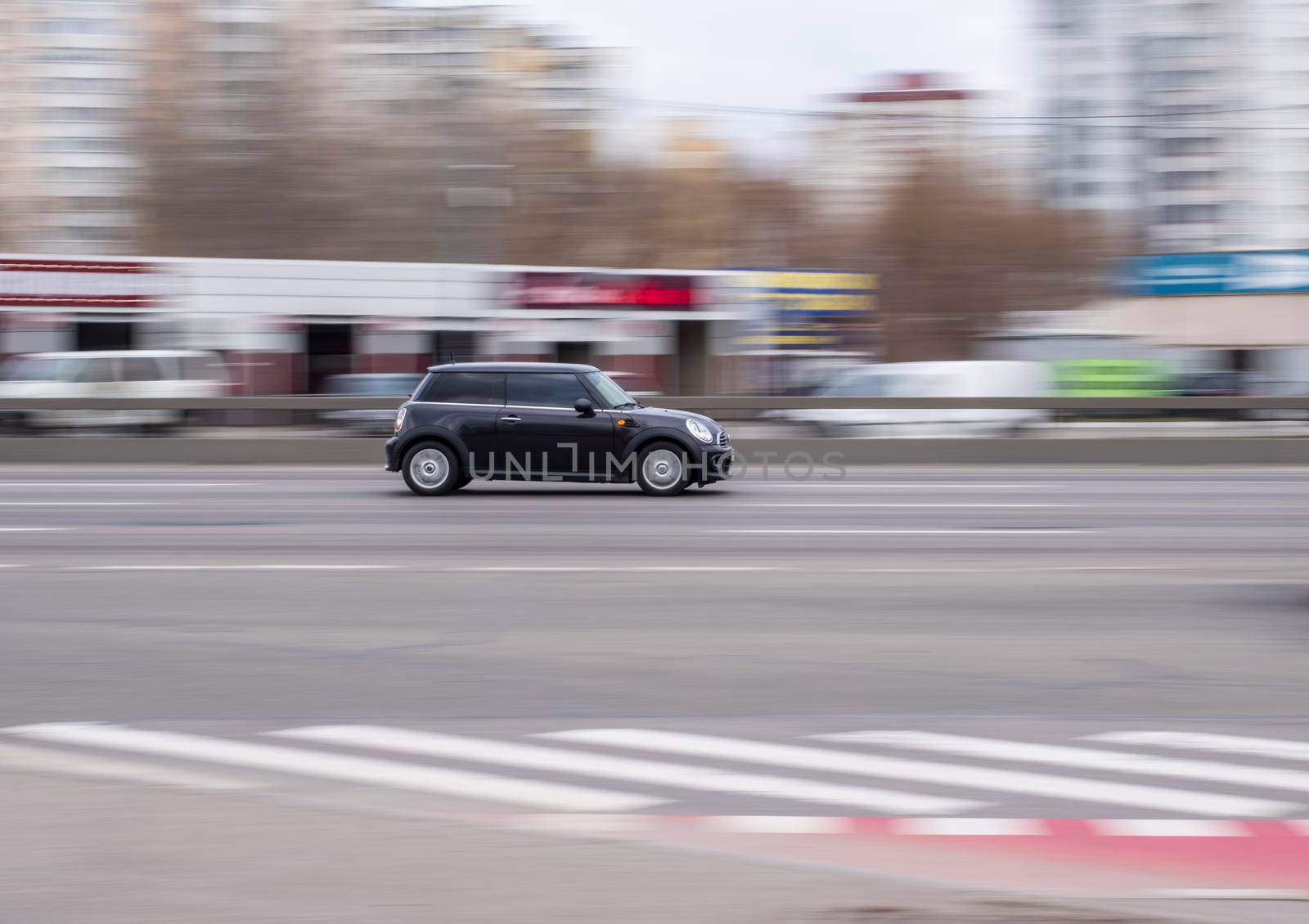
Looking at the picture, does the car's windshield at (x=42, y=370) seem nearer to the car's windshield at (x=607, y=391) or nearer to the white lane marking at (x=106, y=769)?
the car's windshield at (x=607, y=391)

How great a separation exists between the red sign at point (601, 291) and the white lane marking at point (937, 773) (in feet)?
91.7

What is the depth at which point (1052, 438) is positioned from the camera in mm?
25188

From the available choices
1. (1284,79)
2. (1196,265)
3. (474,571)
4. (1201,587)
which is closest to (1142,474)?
(1201,587)

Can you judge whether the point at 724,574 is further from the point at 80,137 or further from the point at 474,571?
the point at 80,137

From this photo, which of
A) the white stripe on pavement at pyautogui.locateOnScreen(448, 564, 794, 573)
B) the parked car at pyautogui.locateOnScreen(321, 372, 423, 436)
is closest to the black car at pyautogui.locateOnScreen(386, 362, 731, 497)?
the parked car at pyautogui.locateOnScreen(321, 372, 423, 436)

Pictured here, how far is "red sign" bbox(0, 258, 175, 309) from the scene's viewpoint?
31078mm

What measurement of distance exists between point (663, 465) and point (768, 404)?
29.5ft

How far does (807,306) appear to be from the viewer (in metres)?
38.7

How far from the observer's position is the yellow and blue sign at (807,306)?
37.5 m

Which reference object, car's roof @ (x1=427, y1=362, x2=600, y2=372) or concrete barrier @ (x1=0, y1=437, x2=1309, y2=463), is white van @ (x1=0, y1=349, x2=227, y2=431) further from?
car's roof @ (x1=427, y1=362, x2=600, y2=372)

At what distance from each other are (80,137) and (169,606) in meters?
110

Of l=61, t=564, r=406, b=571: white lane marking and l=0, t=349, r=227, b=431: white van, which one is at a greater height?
l=0, t=349, r=227, b=431: white van

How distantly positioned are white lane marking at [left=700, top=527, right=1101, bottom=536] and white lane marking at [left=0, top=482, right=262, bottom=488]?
344 inches

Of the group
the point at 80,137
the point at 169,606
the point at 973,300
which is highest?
the point at 80,137
